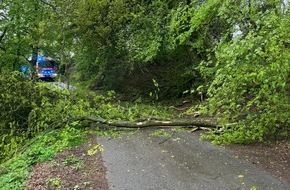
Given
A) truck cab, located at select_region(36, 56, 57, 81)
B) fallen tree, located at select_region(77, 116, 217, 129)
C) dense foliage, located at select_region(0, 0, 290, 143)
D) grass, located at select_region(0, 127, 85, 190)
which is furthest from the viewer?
truck cab, located at select_region(36, 56, 57, 81)

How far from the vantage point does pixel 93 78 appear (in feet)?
47.3

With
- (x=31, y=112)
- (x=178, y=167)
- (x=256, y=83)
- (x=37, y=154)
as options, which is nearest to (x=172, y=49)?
(x=31, y=112)

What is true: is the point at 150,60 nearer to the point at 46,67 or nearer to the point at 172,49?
the point at 172,49

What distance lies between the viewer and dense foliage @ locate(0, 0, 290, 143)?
20.6ft

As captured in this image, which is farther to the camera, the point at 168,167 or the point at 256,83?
the point at 256,83

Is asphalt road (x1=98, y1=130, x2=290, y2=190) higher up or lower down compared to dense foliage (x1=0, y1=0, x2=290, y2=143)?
lower down

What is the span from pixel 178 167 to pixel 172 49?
7.46 m

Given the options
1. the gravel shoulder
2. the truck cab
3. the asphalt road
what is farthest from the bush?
the truck cab

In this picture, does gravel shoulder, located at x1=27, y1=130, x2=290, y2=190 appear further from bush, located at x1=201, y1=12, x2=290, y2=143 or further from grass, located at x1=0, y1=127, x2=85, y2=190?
bush, located at x1=201, y1=12, x2=290, y2=143

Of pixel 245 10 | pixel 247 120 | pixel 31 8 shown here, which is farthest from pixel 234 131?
pixel 31 8

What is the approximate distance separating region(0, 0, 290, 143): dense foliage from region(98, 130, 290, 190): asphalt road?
0.92m

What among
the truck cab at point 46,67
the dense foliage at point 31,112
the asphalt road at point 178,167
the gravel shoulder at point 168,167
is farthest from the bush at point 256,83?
the truck cab at point 46,67

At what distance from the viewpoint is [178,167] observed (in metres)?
6.30

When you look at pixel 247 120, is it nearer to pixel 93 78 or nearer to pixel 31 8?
pixel 93 78
